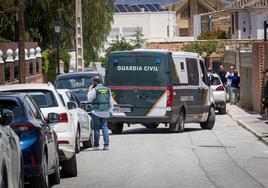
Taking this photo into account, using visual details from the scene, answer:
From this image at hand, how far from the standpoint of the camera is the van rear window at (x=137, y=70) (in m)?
26.0

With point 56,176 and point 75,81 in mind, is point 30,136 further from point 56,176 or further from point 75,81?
point 75,81

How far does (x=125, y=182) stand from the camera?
576 inches

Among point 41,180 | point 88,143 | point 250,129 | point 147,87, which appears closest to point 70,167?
point 41,180

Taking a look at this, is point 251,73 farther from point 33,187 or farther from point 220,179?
point 33,187

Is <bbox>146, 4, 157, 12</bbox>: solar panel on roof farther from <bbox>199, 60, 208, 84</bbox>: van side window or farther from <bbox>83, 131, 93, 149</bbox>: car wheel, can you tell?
<bbox>83, 131, 93, 149</bbox>: car wheel

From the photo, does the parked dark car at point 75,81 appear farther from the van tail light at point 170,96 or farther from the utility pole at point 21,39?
the utility pole at point 21,39

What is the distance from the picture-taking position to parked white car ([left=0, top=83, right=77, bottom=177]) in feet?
51.3

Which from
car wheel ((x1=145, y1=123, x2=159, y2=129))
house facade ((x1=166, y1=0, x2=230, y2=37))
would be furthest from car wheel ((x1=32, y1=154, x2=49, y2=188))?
house facade ((x1=166, y1=0, x2=230, y2=37))

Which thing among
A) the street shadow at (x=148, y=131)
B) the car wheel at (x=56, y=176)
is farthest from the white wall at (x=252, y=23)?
the car wheel at (x=56, y=176)

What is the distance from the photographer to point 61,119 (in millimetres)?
16062

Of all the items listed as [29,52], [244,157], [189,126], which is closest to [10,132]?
[244,157]

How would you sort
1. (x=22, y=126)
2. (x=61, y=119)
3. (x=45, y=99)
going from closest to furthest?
(x=22, y=126) → (x=61, y=119) → (x=45, y=99)

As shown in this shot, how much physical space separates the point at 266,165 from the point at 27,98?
20.2 feet

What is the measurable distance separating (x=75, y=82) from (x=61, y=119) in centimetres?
1468
